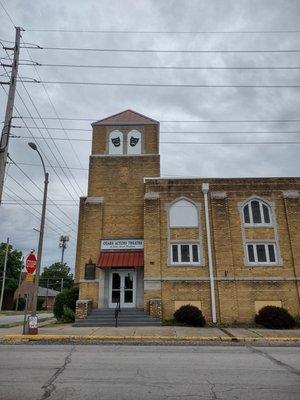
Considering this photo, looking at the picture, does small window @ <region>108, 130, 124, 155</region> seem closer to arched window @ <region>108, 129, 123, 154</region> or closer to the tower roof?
arched window @ <region>108, 129, 123, 154</region>

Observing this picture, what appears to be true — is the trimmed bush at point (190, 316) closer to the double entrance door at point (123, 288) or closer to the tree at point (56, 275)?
the double entrance door at point (123, 288)

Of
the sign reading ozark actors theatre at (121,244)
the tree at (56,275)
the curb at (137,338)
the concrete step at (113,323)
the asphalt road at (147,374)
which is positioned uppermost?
the tree at (56,275)

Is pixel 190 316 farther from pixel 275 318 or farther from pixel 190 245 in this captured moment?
pixel 190 245

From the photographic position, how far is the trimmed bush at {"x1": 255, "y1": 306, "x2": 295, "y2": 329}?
18281 mm

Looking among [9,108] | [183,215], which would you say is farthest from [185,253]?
[9,108]

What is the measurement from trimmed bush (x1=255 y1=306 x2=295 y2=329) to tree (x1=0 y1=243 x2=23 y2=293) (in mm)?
47544

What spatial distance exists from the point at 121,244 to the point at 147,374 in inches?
598

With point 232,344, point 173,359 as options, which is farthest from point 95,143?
point 173,359

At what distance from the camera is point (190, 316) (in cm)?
1919

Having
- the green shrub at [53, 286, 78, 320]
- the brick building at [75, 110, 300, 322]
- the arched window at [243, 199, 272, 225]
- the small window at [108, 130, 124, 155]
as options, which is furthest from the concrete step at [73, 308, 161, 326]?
the small window at [108, 130, 124, 155]

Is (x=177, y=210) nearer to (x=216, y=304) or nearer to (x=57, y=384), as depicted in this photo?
(x=216, y=304)

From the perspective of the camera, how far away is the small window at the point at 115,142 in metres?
25.3

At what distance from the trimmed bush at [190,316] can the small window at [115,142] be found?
1146 centimetres

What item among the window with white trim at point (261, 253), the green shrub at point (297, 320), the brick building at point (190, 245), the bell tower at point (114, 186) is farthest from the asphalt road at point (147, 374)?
the bell tower at point (114, 186)
